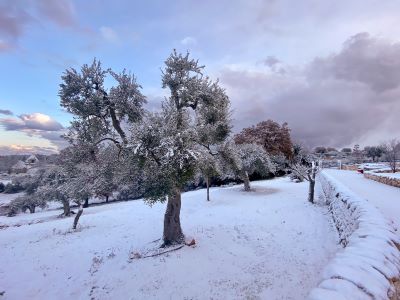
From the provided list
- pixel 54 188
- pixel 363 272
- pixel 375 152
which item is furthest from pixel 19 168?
pixel 375 152

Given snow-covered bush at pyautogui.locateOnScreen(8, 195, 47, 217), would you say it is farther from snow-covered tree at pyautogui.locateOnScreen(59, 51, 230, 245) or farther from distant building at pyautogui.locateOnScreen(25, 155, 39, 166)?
distant building at pyautogui.locateOnScreen(25, 155, 39, 166)

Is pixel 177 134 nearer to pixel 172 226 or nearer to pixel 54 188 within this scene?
pixel 172 226

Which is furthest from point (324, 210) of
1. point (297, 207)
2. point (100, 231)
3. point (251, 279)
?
point (100, 231)

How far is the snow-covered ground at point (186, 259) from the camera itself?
1038cm

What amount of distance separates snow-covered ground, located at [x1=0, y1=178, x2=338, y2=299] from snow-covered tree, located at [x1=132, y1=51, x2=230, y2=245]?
2.47 metres

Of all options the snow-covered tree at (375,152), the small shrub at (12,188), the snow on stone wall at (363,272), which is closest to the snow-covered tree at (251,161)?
the snow on stone wall at (363,272)

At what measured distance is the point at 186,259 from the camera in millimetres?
12750

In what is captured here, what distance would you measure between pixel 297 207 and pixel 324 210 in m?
1.96

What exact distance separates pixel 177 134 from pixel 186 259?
17.7ft

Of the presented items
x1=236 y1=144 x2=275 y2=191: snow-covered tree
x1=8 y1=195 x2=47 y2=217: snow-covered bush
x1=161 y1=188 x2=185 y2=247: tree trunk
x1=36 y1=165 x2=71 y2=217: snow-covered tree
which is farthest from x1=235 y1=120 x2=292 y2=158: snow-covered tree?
x1=161 y1=188 x2=185 y2=247: tree trunk

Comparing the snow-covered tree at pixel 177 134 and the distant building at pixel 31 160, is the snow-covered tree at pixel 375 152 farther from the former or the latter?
the distant building at pixel 31 160

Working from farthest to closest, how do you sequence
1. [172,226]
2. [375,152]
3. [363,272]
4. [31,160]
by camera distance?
[31,160]
[375,152]
[172,226]
[363,272]

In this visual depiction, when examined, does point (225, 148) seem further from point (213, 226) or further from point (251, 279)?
point (251, 279)

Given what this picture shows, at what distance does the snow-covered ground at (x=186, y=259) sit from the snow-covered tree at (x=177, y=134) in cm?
247
